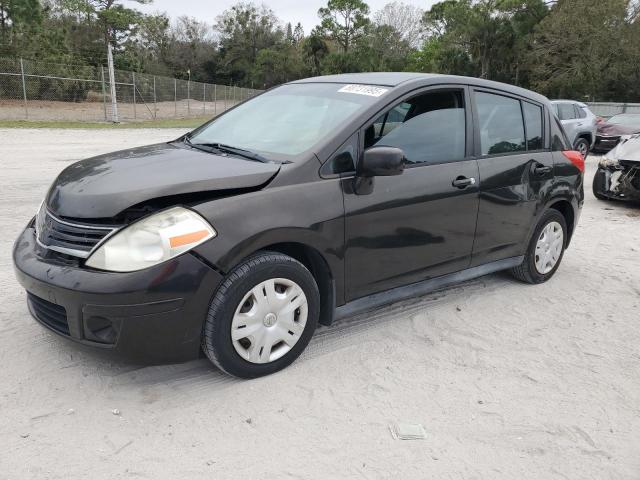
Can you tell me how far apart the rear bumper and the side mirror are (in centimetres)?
110

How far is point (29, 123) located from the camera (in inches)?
830

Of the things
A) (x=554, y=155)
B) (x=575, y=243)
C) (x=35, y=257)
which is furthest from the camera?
(x=575, y=243)

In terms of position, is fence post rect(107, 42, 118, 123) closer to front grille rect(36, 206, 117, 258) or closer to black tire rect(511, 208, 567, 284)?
black tire rect(511, 208, 567, 284)

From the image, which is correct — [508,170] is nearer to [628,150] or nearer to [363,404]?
[363,404]

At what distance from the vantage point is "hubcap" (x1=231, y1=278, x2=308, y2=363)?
2992 millimetres

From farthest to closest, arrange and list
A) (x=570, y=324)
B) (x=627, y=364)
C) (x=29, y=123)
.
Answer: (x=29, y=123) < (x=570, y=324) < (x=627, y=364)

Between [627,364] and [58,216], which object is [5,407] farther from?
[627,364]

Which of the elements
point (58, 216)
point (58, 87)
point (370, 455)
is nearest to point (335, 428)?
point (370, 455)

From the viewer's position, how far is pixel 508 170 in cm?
430

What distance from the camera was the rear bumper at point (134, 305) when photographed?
2.65 meters

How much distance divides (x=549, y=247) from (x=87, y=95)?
28.1 metres

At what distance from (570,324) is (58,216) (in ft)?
11.8

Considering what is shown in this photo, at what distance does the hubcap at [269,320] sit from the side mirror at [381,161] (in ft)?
2.63

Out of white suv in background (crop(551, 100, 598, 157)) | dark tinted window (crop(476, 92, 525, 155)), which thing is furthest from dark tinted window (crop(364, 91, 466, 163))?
white suv in background (crop(551, 100, 598, 157))
